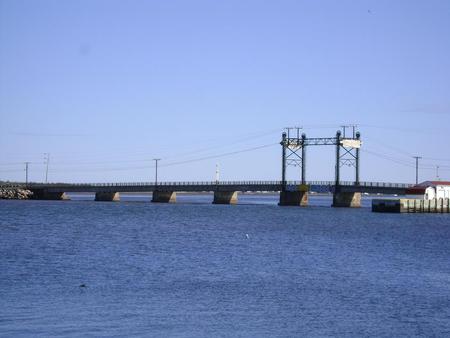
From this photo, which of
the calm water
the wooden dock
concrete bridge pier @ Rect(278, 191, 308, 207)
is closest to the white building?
the wooden dock

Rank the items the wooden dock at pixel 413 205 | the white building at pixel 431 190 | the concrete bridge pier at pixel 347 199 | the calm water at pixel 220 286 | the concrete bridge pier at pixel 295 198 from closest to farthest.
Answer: the calm water at pixel 220 286
the wooden dock at pixel 413 205
the white building at pixel 431 190
the concrete bridge pier at pixel 347 199
the concrete bridge pier at pixel 295 198

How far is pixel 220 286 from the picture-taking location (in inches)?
1759

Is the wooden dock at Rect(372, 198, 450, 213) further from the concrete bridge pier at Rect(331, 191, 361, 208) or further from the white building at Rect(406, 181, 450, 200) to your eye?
the concrete bridge pier at Rect(331, 191, 361, 208)

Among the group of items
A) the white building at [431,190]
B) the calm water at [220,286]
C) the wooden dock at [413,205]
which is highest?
the white building at [431,190]

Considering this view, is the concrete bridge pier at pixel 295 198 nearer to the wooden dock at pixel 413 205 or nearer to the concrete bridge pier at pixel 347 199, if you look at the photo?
the concrete bridge pier at pixel 347 199

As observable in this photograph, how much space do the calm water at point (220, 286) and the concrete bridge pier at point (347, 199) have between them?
306 feet

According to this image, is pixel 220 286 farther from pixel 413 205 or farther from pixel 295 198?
pixel 295 198

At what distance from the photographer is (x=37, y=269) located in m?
50.5

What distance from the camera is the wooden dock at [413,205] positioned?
153 m

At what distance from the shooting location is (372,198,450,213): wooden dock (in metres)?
153

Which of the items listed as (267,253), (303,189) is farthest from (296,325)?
(303,189)

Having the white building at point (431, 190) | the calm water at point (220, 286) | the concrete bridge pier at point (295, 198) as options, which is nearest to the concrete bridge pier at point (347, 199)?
the concrete bridge pier at point (295, 198)

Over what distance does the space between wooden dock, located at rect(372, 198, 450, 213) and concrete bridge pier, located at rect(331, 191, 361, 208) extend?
59.3 feet

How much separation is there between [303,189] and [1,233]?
10611 cm
